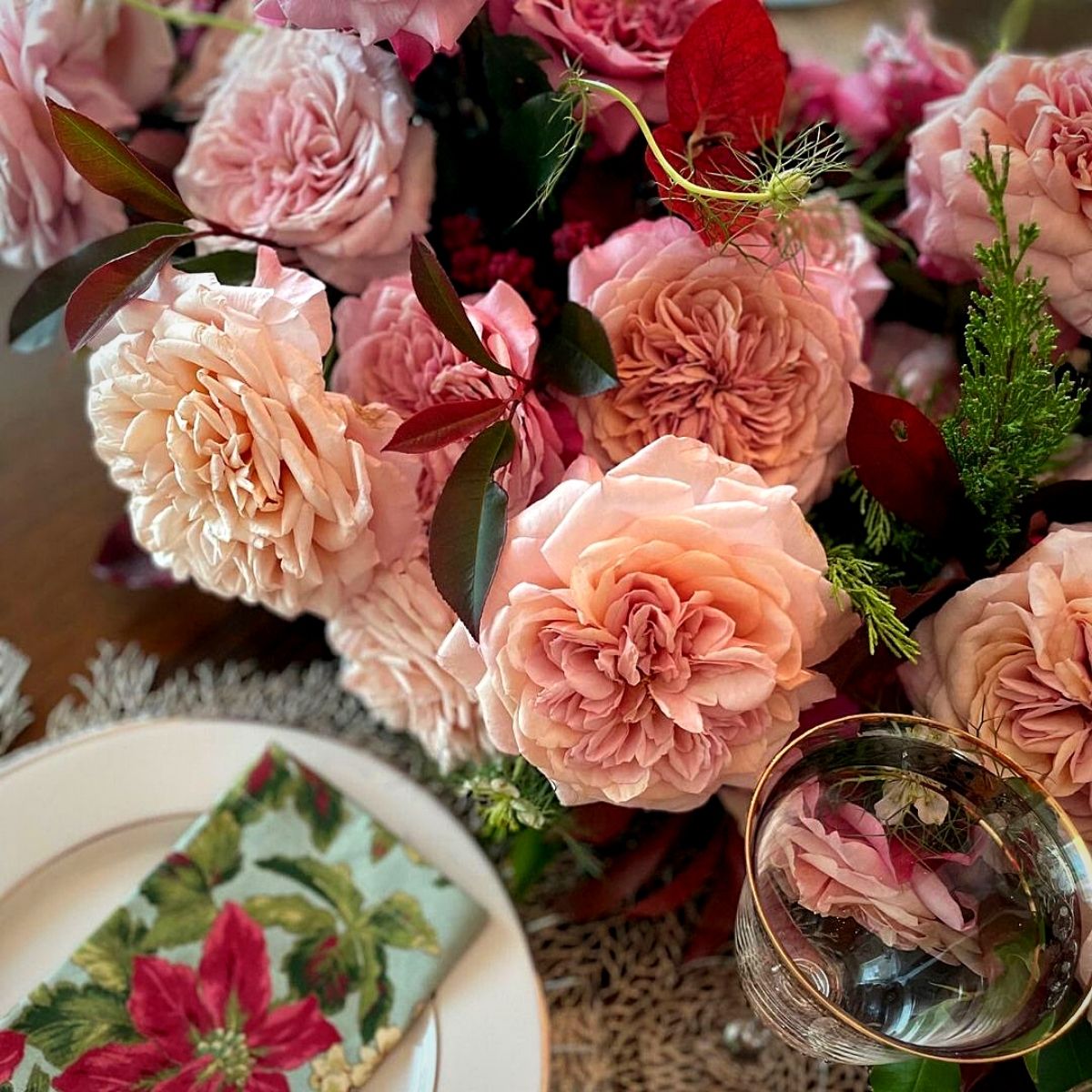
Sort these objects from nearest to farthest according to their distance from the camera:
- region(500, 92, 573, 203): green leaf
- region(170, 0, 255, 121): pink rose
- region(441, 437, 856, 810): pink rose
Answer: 1. region(441, 437, 856, 810): pink rose
2. region(500, 92, 573, 203): green leaf
3. region(170, 0, 255, 121): pink rose

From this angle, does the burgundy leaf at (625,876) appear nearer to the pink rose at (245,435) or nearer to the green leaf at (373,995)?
the green leaf at (373,995)

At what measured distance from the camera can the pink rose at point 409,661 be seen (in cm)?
52

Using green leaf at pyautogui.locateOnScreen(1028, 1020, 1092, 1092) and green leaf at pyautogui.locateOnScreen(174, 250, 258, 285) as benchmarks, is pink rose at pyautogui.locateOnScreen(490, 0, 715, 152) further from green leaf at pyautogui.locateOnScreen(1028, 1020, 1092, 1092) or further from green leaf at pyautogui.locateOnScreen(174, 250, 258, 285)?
green leaf at pyautogui.locateOnScreen(1028, 1020, 1092, 1092)

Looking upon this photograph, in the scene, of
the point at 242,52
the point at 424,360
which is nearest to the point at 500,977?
the point at 424,360

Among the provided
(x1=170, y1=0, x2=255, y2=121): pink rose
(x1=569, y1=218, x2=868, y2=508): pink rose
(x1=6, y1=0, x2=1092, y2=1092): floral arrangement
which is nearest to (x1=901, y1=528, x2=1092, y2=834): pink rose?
(x1=6, y1=0, x2=1092, y2=1092): floral arrangement

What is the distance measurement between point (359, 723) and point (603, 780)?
0.98ft

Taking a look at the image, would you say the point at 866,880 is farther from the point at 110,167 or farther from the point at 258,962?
the point at 110,167

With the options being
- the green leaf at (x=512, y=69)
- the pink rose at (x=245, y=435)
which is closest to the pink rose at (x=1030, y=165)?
the green leaf at (x=512, y=69)

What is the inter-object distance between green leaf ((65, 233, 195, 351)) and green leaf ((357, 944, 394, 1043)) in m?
0.34

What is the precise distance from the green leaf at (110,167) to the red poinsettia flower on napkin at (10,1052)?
401 mm

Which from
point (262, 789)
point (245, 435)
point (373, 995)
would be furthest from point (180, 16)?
point (373, 995)

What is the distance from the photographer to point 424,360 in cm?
52

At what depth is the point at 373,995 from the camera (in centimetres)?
55

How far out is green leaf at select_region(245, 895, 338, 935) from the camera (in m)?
0.57
